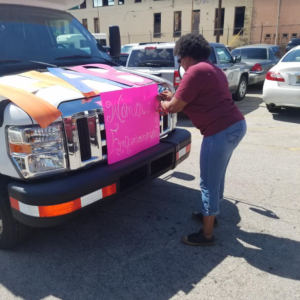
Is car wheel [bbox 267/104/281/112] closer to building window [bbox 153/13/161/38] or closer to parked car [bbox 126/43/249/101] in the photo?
parked car [bbox 126/43/249/101]

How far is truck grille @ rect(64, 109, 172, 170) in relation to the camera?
8.27 feet

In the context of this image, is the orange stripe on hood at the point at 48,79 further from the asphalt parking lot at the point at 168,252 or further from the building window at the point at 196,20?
the building window at the point at 196,20

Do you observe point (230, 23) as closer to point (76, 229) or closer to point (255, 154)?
point (255, 154)

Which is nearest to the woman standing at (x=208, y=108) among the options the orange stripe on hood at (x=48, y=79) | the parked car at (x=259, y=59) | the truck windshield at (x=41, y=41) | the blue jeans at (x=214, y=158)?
the blue jeans at (x=214, y=158)

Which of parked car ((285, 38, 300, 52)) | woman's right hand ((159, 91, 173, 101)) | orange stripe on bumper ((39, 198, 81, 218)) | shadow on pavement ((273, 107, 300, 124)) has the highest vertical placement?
woman's right hand ((159, 91, 173, 101))

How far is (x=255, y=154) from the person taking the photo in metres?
5.43

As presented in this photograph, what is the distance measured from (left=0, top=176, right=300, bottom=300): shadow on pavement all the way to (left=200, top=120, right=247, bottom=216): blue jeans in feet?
1.53

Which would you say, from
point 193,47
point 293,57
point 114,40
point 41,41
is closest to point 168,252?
point 193,47

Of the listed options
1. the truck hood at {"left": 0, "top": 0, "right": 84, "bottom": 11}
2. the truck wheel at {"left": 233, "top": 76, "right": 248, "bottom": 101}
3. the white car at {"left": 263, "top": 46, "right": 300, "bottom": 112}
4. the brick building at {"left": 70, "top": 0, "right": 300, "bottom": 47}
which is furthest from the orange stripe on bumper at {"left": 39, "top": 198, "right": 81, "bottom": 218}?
the brick building at {"left": 70, "top": 0, "right": 300, "bottom": 47}

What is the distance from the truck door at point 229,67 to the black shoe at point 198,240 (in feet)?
22.0

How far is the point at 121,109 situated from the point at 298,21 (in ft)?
119

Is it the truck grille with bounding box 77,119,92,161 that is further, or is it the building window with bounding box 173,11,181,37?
the building window with bounding box 173,11,181,37

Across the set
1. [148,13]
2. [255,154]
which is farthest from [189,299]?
[148,13]

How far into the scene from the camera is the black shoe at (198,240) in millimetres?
3041
